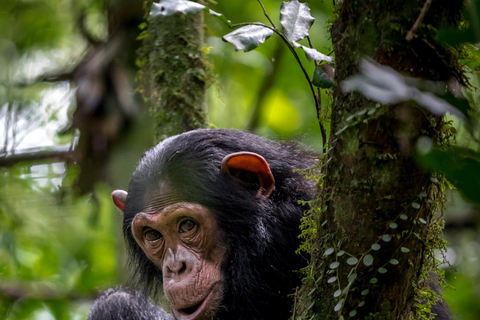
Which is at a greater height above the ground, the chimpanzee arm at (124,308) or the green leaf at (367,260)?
the green leaf at (367,260)

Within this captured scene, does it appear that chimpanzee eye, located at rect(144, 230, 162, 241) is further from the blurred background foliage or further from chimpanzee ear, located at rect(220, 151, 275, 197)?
the blurred background foliage

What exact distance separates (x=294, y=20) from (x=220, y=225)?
143 centimetres

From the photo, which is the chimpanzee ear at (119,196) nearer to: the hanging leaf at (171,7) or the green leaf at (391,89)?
the hanging leaf at (171,7)

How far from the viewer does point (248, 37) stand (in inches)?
100

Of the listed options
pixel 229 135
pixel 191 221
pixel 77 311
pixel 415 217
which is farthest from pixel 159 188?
pixel 77 311

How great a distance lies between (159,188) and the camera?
363 cm

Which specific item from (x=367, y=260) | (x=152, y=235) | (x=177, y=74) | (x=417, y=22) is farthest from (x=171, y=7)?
(x=177, y=74)

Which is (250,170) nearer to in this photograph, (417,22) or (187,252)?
(187,252)

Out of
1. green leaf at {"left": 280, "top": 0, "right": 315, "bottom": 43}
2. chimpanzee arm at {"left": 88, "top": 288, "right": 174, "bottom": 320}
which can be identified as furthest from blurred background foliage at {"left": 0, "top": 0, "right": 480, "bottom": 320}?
green leaf at {"left": 280, "top": 0, "right": 315, "bottom": 43}

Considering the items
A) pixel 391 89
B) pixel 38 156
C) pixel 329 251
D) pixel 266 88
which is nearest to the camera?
pixel 391 89

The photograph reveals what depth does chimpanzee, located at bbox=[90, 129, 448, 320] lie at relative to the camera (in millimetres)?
3359

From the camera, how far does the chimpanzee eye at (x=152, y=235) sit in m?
3.63

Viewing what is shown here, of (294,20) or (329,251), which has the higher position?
(294,20)

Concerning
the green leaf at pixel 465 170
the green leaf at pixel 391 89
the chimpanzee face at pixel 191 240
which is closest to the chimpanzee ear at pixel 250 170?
the chimpanzee face at pixel 191 240
